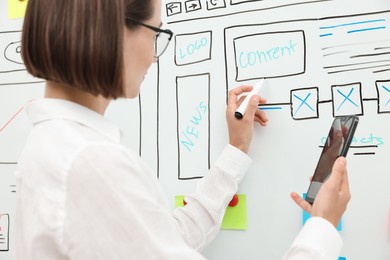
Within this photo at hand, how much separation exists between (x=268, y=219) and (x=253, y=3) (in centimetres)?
38

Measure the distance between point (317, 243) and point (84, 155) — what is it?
0.30 m

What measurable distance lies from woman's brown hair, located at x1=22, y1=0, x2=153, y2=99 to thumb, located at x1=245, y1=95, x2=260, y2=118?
11.8 inches

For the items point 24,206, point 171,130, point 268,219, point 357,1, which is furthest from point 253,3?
point 24,206

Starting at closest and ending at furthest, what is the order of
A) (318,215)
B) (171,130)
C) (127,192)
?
(127,192), (318,215), (171,130)

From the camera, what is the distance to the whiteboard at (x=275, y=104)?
0.71 m

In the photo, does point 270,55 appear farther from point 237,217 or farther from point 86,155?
point 86,155

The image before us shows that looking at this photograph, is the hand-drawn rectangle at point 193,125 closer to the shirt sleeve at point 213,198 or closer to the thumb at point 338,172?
the shirt sleeve at point 213,198

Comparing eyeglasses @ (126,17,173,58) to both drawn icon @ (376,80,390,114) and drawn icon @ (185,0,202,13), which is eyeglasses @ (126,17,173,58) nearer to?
drawn icon @ (185,0,202,13)

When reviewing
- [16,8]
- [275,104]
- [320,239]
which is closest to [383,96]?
[275,104]

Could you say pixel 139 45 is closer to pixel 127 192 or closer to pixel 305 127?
pixel 127 192

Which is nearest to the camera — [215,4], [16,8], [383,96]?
[383,96]

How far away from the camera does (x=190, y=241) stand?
740 mm

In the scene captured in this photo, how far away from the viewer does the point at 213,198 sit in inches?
30.0

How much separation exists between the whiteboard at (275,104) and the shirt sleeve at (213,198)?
0.04 m
